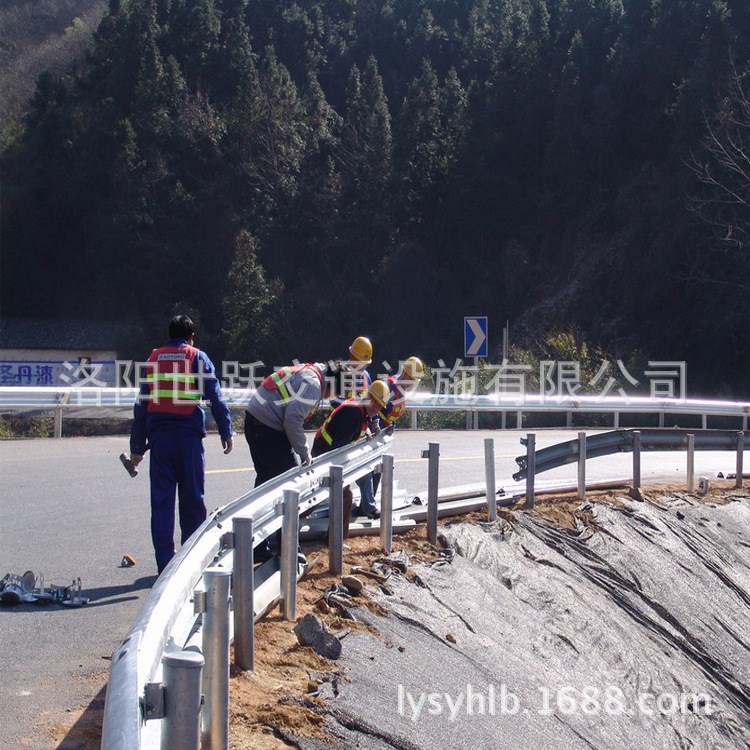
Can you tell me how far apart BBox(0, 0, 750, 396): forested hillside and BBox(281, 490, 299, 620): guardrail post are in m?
39.1

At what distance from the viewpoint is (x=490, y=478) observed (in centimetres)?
978

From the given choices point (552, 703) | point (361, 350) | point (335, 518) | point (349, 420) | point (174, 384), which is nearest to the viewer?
point (552, 703)

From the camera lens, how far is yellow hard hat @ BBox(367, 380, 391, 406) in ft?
29.8

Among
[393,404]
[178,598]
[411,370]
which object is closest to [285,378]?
[393,404]

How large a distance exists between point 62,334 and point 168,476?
164 feet

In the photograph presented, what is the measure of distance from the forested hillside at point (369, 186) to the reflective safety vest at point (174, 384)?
3855 centimetres

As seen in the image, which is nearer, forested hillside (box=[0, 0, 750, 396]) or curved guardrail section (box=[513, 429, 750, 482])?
curved guardrail section (box=[513, 429, 750, 482])

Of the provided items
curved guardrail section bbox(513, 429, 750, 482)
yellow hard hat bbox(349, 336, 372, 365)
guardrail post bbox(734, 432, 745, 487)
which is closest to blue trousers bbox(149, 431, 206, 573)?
yellow hard hat bbox(349, 336, 372, 365)

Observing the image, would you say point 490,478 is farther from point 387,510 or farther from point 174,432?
point 174,432

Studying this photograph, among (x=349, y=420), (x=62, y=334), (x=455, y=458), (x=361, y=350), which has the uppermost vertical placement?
(x=62, y=334)

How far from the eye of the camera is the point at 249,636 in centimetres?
535

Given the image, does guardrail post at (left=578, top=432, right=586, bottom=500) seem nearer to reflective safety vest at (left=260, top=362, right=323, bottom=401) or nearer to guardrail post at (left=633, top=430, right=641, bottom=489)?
guardrail post at (left=633, top=430, right=641, bottom=489)

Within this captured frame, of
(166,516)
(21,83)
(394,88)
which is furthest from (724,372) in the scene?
(21,83)

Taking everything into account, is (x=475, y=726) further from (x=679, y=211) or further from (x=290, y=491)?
(x=679, y=211)
